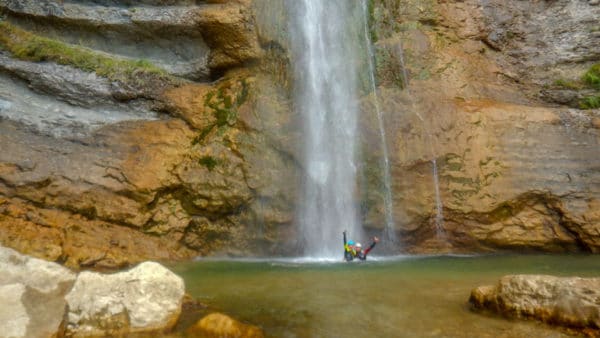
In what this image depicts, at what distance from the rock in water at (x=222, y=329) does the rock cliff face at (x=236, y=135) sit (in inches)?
219

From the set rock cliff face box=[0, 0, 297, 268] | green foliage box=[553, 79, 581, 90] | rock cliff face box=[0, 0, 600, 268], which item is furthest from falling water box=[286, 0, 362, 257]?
green foliage box=[553, 79, 581, 90]

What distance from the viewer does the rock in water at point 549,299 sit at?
471 centimetres

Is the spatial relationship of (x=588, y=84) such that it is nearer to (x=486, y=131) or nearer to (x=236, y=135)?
(x=486, y=131)

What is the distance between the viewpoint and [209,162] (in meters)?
12.0

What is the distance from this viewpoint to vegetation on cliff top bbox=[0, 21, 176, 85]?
1229 cm

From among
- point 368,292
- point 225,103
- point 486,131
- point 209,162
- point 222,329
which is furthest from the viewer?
point 225,103

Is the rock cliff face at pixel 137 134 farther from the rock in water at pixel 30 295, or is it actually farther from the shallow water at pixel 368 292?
the rock in water at pixel 30 295

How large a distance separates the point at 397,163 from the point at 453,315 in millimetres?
7004

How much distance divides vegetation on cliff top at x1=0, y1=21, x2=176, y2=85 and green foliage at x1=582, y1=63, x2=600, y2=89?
11835mm

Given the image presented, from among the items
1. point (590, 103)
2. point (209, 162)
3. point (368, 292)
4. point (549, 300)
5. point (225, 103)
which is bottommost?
point (368, 292)

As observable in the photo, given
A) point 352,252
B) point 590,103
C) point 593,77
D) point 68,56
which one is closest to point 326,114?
point 352,252

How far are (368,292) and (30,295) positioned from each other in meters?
4.34

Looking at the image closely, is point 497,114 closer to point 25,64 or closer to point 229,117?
point 229,117

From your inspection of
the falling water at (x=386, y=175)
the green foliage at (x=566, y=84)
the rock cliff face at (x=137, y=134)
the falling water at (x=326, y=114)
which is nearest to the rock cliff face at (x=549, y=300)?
the falling water at (x=386, y=175)
